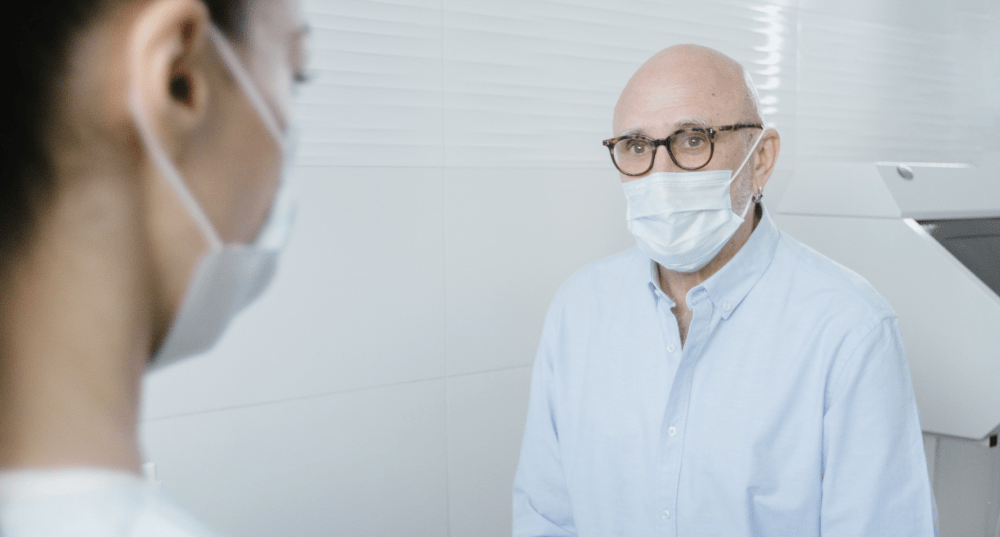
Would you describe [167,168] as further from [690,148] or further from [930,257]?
[930,257]

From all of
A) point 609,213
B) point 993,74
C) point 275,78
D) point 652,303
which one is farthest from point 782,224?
point 275,78

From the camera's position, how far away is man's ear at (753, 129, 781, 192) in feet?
4.55

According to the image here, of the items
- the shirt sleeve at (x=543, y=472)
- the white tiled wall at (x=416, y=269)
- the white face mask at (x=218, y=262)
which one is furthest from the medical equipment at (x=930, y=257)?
the white face mask at (x=218, y=262)

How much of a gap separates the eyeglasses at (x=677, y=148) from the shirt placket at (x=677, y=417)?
238mm

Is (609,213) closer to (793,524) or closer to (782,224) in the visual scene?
(782,224)

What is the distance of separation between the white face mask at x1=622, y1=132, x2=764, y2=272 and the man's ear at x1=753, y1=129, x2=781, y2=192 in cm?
5

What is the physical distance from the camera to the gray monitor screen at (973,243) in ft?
5.62

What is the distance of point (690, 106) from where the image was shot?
1319 mm

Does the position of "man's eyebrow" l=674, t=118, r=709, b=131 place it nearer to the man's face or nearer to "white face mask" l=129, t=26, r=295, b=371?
the man's face

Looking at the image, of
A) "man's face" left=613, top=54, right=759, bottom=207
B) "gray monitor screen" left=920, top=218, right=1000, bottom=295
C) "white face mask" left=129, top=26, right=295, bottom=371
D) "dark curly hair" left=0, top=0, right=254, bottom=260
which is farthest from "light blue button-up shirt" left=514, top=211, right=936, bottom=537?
"dark curly hair" left=0, top=0, right=254, bottom=260

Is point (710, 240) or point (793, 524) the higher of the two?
point (710, 240)

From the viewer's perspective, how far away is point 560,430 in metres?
1.46

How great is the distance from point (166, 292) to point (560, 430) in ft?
4.11

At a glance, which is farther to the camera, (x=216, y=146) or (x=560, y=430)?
(x=560, y=430)
